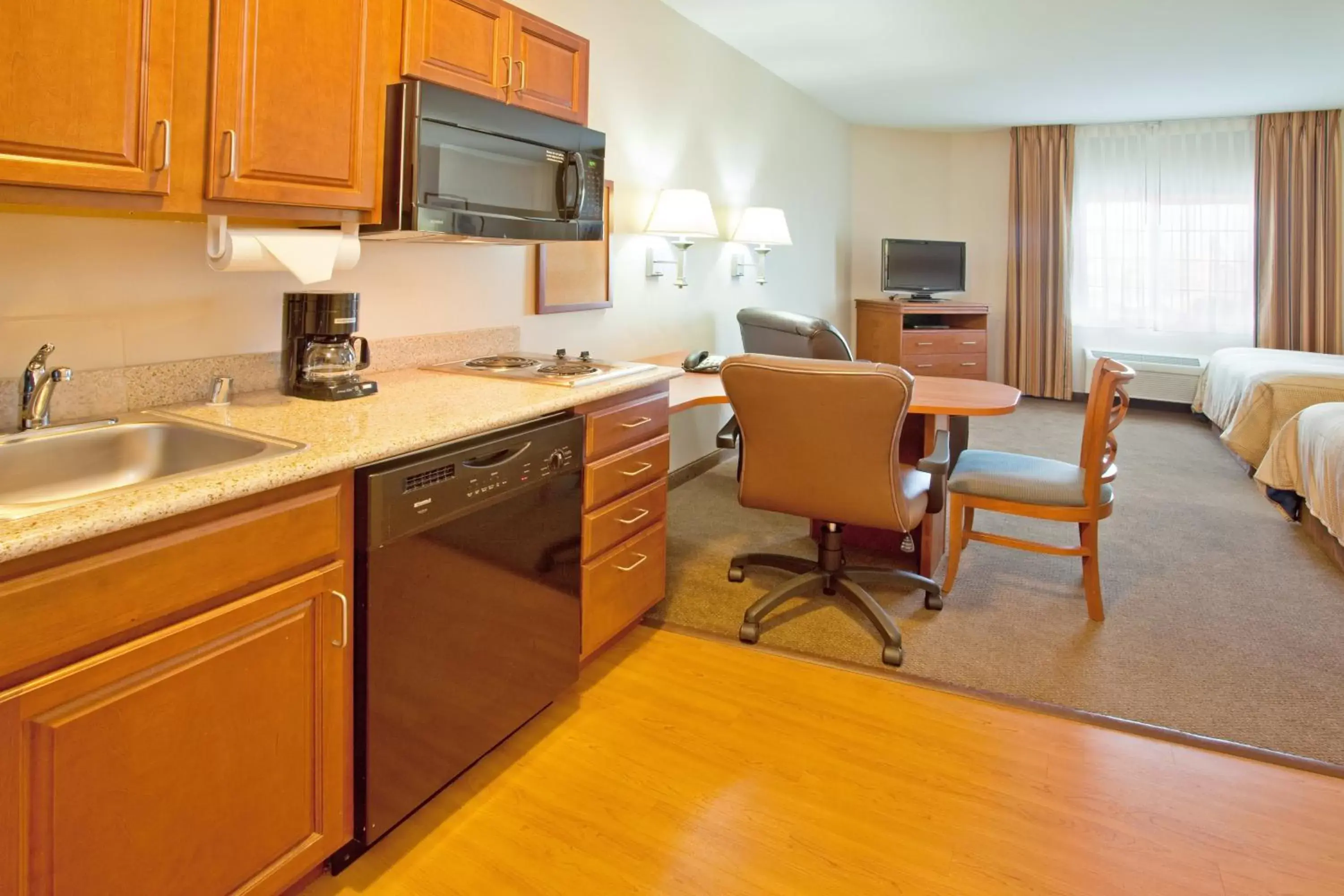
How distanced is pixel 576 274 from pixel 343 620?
2.16 meters

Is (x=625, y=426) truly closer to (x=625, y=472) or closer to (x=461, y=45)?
(x=625, y=472)

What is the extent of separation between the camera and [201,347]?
191 cm

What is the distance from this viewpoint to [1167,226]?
273 inches

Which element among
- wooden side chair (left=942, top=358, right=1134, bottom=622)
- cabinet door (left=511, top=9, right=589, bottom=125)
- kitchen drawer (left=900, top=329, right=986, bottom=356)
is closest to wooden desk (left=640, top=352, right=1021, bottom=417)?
wooden side chair (left=942, top=358, right=1134, bottom=622)

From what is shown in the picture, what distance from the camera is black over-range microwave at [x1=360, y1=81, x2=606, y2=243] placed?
192cm

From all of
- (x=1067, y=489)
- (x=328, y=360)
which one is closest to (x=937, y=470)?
(x=1067, y=489)

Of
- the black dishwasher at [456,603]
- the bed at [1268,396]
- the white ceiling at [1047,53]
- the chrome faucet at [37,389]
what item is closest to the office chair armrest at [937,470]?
the black dishwasher at [456,603]

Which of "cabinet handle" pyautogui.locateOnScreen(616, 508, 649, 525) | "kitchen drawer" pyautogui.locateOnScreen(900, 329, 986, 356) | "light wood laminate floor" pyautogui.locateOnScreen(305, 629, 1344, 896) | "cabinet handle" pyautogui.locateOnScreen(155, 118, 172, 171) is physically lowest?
"light wood laminate floor" pyautogui.locateOnScreen(305, 629, 1344, 896)

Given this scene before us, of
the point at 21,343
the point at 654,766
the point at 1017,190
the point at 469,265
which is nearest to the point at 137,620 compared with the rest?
the point at 21,343

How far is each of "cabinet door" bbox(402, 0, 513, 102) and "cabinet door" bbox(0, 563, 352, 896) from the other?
4.03 feet

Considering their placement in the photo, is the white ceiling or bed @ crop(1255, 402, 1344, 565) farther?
the white ceiling

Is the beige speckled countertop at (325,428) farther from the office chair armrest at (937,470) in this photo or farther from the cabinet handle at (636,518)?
the office chair armrest at (937,470)

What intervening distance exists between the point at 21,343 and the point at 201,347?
0.37 metres

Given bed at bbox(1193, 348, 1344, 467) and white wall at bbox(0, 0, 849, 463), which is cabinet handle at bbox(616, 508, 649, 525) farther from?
bed at bbox(1193, 348, 1344, 467)
